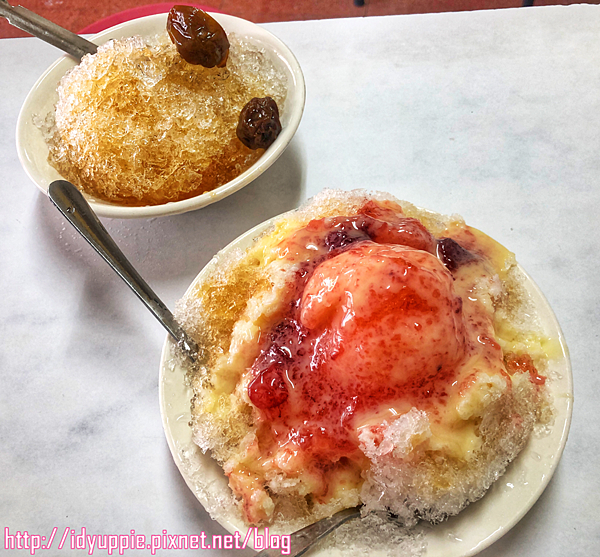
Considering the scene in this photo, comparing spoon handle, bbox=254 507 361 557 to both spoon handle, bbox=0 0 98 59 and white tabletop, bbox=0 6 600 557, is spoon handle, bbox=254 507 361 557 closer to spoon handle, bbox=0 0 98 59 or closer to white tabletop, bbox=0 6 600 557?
white tabletop, bbox=0 6 600 557

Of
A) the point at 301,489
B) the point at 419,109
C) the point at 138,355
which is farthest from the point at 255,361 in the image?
the point at 419,109

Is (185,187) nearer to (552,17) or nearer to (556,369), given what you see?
(556,369)

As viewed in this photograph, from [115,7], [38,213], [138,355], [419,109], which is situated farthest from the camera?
[115,7]

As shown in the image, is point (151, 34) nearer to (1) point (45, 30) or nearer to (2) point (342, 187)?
(1) point (45, 30)

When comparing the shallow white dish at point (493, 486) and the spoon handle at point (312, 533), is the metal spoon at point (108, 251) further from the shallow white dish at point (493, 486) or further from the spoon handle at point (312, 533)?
the spoon handle at point (312, 533)

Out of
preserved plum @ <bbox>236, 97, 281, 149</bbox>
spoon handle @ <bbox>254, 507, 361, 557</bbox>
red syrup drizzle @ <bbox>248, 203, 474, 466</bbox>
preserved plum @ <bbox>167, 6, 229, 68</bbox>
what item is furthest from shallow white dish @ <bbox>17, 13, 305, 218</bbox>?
spoon handle @ <bbox>254, 507, 361, 557</bbox>

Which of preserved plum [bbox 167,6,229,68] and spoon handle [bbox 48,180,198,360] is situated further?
preserved plum [bbox 167,6,229,68]
